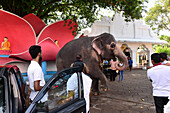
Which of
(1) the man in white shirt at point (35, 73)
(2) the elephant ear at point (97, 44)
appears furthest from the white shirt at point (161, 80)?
(2) the elephant ear at point (97, 44)

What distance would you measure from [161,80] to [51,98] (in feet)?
7.05

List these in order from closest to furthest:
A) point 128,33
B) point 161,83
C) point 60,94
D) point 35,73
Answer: point 60,94, point 35,73, point 161,83, point 128,33

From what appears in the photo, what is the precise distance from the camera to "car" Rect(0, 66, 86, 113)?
164 centimetres

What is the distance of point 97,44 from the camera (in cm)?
620

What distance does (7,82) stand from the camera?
1.72 m

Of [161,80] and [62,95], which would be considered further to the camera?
[161,80]

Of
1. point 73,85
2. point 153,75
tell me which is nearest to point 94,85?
point 153,75

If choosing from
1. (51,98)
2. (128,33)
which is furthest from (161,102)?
(128,33)

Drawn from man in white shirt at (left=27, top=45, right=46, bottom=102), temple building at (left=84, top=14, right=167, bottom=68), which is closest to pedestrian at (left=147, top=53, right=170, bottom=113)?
man in white shirt at (left=27, top=45, right=46, bottom=102)

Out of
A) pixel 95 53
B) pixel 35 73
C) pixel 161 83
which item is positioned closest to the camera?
pixel 35 73

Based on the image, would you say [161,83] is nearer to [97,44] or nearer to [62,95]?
[62,95]

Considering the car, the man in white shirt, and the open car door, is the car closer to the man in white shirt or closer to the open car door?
the open car door

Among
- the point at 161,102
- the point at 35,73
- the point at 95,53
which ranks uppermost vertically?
the point at 95,53

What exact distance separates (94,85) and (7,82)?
4865 mm
